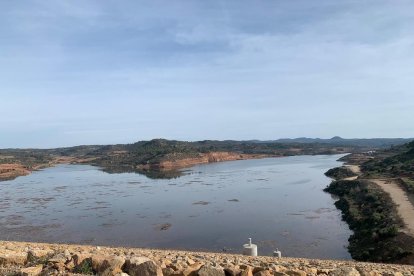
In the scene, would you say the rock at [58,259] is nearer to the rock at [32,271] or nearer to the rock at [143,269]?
the rock at [32,271]

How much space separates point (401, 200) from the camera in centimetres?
2778

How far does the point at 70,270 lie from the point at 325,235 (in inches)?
708

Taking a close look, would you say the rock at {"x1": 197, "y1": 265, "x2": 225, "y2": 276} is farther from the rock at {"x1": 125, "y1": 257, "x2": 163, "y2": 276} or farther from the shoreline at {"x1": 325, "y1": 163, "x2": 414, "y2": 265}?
the shoreline at {"x1": 325, "y1": 163, "x2": 414, "y2": 265}

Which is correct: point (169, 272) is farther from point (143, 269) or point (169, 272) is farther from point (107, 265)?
point (107, 265)

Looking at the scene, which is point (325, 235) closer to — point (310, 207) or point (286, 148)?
point (310, 207)

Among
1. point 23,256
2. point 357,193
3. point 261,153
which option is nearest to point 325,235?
point 357,193

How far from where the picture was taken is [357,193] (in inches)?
1367

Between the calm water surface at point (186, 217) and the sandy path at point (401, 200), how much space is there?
313cm

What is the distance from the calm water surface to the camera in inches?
874

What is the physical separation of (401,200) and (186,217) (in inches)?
555

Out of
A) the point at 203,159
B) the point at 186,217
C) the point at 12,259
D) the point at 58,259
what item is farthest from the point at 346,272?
the point at 203,159

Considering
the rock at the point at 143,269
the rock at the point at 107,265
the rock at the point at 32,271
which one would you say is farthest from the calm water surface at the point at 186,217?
the rock at the point at 32,271

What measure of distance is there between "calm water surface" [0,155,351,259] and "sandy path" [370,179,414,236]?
313cm

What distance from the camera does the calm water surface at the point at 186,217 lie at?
22.2 metres
